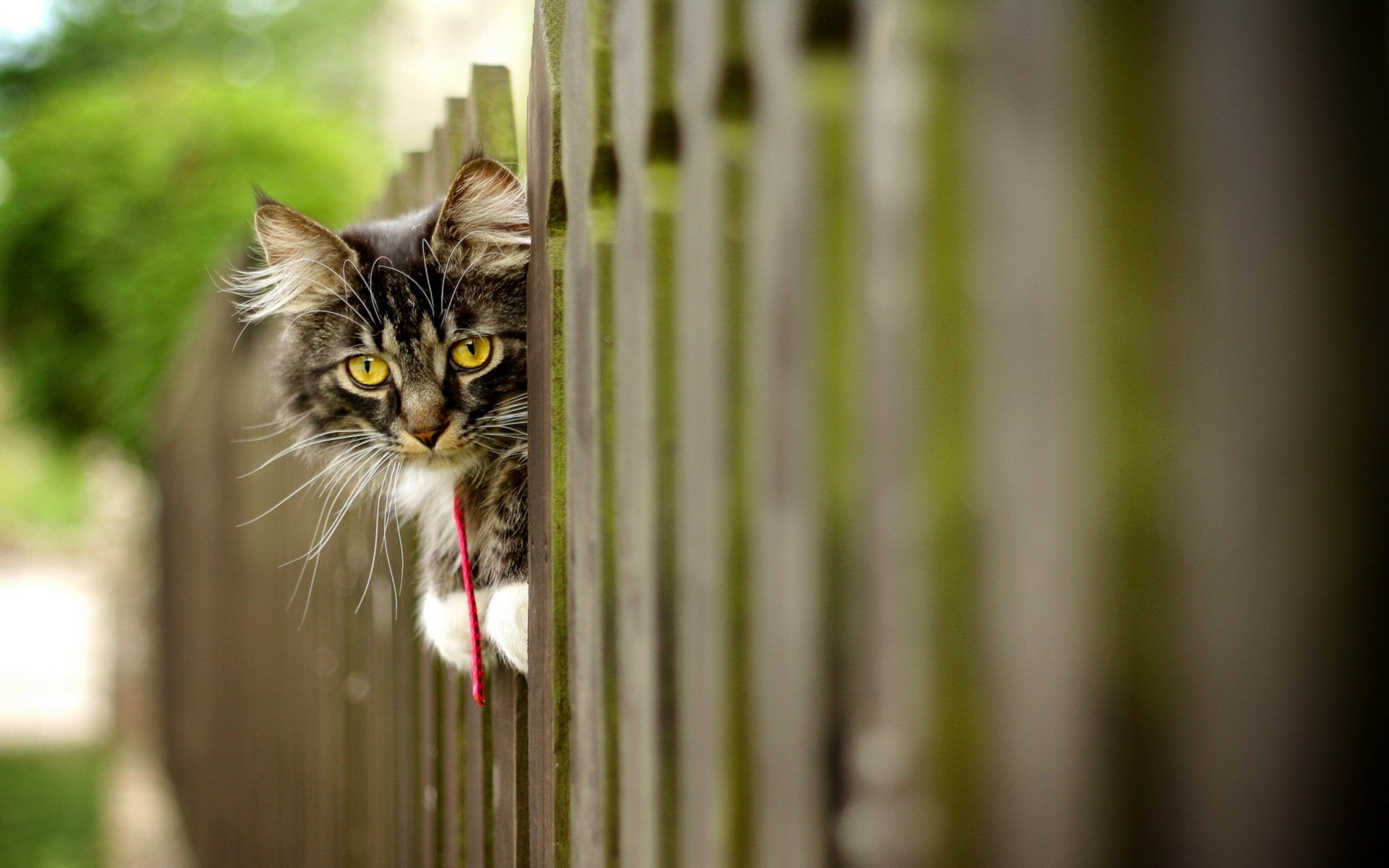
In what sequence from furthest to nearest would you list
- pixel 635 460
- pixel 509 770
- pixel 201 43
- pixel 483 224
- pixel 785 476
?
pixel 201 43
pixel 483 224
pixel 509 770
pixel 635 460
pixel 785 476

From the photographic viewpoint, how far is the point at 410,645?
2.07 m

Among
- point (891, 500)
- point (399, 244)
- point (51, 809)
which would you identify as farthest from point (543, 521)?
point (51, 809)

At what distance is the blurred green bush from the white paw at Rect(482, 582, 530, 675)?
565cm

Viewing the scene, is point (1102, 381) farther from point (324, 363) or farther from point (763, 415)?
point (324, 363)

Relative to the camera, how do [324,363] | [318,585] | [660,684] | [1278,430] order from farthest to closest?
[318,585]
[324,363]
[660,684]
[1278,430]

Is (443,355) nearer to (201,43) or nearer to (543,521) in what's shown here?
(543,521)

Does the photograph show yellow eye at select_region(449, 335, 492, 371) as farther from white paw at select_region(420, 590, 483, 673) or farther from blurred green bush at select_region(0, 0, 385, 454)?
blurred green bush at select_region(0, 0, 385, 454)

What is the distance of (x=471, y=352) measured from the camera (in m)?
1.70

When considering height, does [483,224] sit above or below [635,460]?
above

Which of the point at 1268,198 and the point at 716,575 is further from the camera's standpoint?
the point at 716,575

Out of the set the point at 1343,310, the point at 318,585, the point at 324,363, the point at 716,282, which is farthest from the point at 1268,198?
the point at 318,585

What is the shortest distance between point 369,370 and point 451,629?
49 centimetres

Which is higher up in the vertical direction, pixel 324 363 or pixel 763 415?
pixel 324 363

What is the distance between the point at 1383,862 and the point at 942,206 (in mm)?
340
